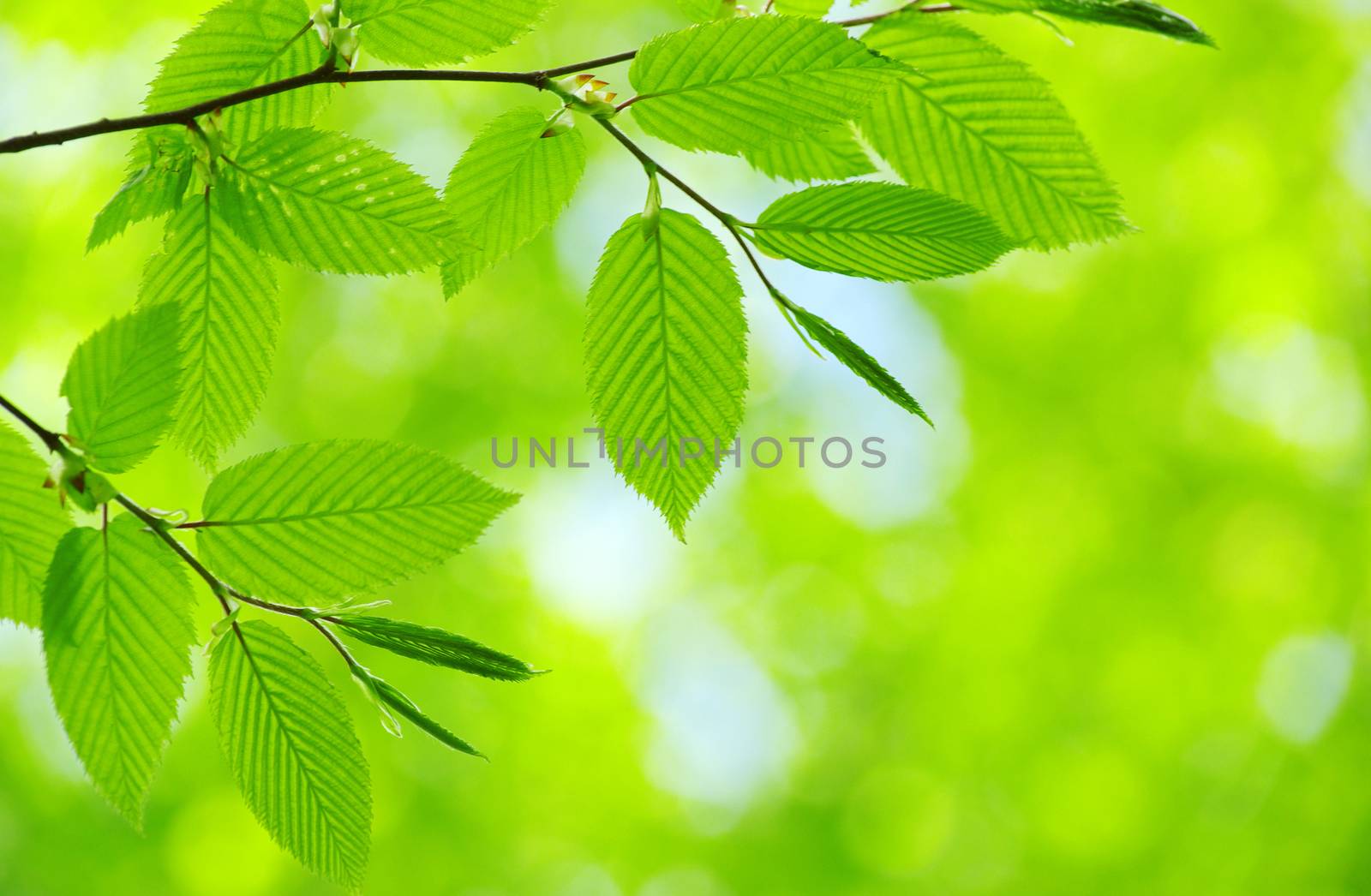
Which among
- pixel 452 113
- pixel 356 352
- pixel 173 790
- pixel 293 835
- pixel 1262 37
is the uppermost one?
pixel 1262 37

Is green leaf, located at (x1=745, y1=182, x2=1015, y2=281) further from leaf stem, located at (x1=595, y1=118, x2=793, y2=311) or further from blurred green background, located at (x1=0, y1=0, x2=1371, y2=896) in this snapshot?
blurred green background, located at (x1=0, y1=0, x2=1371, y2=896)

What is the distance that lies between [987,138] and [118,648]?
18.5 inches

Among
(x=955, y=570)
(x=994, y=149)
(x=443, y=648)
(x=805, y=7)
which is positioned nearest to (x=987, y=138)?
(x=994, y=149)

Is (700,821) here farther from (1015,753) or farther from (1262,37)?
(1262,37)

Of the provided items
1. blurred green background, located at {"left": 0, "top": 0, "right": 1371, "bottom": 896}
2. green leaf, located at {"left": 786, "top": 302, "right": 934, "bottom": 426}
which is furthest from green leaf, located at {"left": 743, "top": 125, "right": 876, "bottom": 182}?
blurred green background, located at {"left": 0, "top": 0, "right": 1371, "bottom": 896}

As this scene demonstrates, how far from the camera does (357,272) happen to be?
486 millimetres

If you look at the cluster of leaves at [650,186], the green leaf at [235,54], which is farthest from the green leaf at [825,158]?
the green leaf at [235,54]

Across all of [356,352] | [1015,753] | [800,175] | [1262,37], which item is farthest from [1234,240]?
[800,175]

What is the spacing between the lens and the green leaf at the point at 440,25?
1.50 ft

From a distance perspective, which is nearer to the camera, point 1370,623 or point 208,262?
point 208,262

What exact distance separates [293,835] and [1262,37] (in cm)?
583

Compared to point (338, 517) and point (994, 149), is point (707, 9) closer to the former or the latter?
point (994, 149)

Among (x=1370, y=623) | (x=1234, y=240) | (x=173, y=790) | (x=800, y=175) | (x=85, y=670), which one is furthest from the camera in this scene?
(x=1234, y=240)

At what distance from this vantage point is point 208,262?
0.49m
